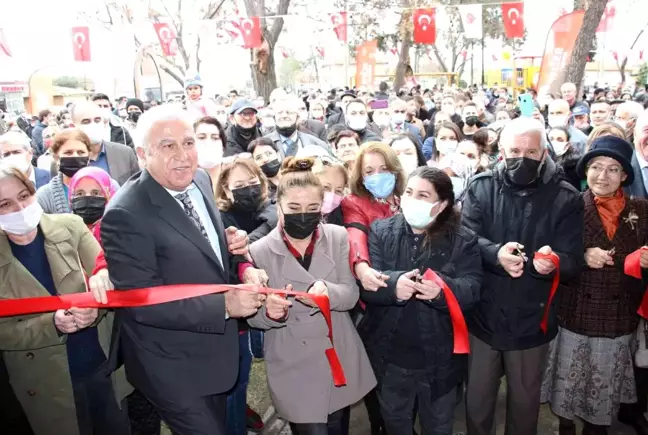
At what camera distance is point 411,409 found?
330 cm

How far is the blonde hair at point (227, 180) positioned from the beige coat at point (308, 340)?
708mm

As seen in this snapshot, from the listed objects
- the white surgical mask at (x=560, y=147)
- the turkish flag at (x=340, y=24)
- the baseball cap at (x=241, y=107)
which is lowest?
the white surgical mask at (x=560, y=147)

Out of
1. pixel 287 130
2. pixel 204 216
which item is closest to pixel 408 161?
pixel 287 130

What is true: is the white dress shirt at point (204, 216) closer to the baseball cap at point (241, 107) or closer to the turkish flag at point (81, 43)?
the baseball cap at point (241, 107)

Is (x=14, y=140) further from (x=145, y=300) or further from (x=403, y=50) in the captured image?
(x=403, y=50)

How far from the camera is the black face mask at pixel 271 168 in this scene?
15.7 feet

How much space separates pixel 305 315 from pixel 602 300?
1.99m

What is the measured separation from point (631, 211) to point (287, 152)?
3.99 meters

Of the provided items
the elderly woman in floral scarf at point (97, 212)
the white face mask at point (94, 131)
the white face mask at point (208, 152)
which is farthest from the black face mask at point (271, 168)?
the white face mask at point (94, 131)

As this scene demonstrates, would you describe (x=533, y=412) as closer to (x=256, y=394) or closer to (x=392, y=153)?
(x=392, y=153)

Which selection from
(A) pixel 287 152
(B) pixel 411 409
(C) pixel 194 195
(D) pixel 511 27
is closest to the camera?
(C) pixel 194 195

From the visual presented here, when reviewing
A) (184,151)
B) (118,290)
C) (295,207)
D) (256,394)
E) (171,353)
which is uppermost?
(184,151)

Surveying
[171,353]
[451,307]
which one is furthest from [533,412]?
[171,353]

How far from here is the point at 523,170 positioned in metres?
3.20
